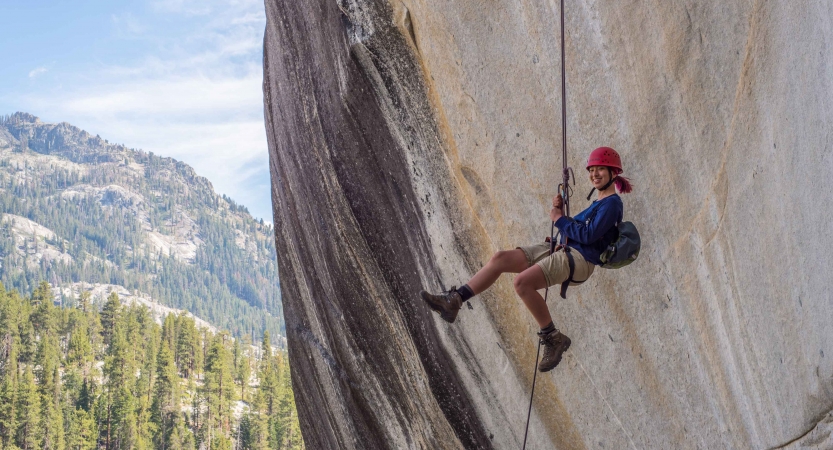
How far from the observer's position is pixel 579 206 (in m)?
6.57

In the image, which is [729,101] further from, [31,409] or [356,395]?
[31,409]

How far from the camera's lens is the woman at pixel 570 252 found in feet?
18.0

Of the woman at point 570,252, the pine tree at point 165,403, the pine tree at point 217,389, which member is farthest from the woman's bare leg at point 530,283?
the pine tree at point 217,389

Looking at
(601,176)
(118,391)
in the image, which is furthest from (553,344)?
(118,391)

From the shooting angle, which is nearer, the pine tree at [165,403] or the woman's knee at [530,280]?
the woman's knee at [530,280]

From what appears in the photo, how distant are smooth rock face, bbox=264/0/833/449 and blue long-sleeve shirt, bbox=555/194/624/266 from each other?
33.1 inches

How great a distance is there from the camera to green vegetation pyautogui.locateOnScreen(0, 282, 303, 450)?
170 ft

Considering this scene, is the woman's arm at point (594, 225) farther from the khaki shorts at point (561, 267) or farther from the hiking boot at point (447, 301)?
the hiking boot at point (447, 301)

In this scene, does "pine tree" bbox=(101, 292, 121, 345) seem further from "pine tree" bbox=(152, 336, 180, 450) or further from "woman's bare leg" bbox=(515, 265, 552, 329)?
"woman's bare leg" bbox=(515, 265, 552, 329)

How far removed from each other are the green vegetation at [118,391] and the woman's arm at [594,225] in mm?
53667

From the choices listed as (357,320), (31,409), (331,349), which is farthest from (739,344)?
(31,409)

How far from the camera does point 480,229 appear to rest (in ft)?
23.4

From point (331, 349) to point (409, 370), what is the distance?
1.66m

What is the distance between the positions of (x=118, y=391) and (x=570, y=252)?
59.4m
